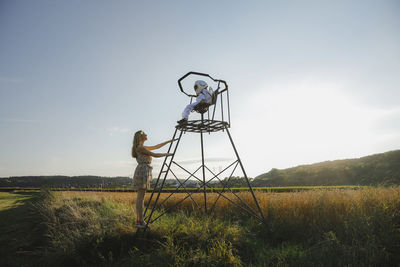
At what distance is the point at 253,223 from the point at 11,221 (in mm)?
8217

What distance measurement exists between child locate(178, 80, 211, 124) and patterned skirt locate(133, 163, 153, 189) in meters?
1.38

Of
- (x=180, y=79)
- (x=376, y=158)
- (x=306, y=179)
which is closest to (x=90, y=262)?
(x=180, y=79)

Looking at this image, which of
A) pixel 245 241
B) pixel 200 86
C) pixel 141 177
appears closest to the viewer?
pixel 245 241

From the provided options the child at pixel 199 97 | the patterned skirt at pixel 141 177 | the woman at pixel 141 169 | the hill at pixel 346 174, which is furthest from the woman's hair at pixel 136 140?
the hill at pixel 346 174

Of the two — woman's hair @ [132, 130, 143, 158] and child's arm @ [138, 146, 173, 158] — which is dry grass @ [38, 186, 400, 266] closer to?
child's arm @ [138, 146, 173, 158]

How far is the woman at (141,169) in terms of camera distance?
4.24 m

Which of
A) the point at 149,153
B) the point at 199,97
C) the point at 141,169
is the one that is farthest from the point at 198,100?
the point at 141,169

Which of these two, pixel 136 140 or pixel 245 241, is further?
pixel 136 140

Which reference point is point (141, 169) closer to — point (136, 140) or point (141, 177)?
point (141, 177)

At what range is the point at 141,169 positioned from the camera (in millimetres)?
4312

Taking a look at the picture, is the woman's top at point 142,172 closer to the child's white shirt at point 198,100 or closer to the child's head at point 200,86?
the child's white shirt at point 198,100

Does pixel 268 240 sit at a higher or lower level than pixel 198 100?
lower

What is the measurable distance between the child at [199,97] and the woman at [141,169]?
0.82 m

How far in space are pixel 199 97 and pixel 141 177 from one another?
91.2 inches
